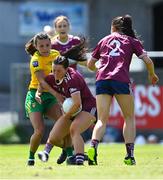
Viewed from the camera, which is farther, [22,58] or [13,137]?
[22,58]

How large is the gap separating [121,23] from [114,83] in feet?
2.67

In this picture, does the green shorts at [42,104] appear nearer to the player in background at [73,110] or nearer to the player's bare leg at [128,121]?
the player in background at [73,110]

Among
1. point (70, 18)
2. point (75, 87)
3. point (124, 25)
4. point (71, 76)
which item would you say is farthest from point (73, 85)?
point (70, 18)

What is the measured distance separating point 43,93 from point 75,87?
82 cm

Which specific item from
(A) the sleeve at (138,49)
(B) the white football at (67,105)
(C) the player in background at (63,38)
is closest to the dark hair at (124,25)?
(A) the sleeve at (138,49)

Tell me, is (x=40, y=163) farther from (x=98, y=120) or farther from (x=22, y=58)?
(x=22, y=58)

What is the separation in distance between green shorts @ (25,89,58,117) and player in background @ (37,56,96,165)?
0.40m

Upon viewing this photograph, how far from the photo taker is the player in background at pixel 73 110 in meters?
11.6

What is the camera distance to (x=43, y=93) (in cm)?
1229

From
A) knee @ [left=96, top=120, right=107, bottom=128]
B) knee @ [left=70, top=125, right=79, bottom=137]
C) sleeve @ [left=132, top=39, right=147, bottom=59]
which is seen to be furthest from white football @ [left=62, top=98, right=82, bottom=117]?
sleeve @ [left=132, top=39, right=147, bottom=59]

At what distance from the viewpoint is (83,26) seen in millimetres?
35062

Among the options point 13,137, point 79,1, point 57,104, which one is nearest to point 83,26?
point 79,1

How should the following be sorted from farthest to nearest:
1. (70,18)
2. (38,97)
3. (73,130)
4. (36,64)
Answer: (70,18), (36,64), (38,97), (73,130)

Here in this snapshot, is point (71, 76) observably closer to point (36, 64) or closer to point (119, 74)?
point (119, 74)
